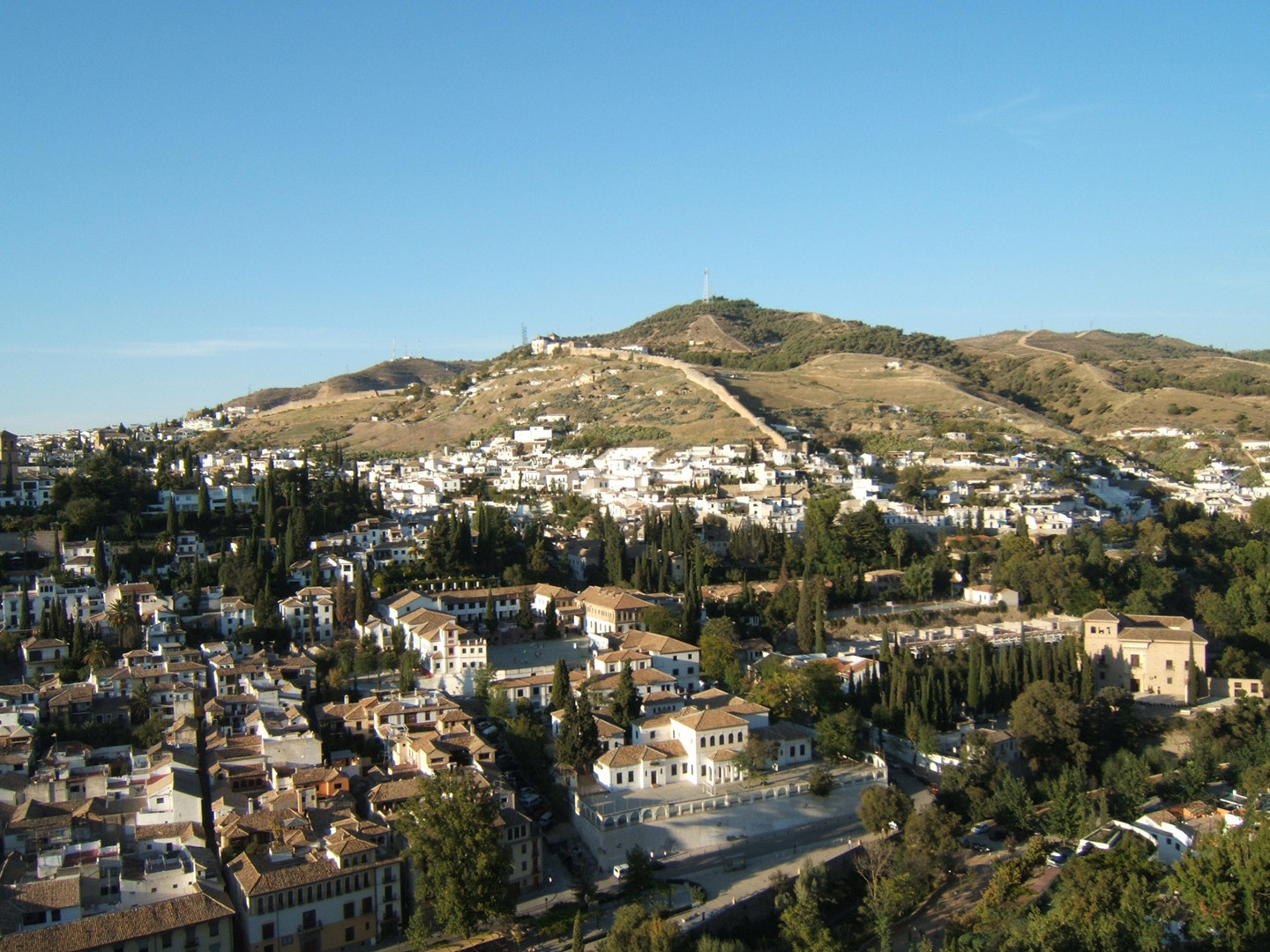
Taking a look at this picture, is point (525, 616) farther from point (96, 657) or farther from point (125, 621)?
point (96, 657)

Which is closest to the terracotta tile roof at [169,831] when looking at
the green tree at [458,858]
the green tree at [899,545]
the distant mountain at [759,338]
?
the green tree at [458,858]

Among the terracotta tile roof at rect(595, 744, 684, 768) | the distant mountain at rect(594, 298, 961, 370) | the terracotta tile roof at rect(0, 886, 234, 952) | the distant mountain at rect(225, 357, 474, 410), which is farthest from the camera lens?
the distant mountain at rect(225, 357, 474, 410)

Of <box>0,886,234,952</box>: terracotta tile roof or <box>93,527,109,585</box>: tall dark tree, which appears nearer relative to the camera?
<box>0,886,234,952</box>: terracotta tile roof

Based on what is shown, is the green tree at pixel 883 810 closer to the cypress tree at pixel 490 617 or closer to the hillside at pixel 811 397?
the cypress tree at pixel 490 617

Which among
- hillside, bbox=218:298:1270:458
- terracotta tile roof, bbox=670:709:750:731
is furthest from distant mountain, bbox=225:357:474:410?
terracotta tile roof, bbox=670:709:750:731

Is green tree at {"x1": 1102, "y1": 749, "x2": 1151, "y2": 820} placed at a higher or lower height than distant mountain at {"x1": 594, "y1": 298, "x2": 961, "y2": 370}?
lower

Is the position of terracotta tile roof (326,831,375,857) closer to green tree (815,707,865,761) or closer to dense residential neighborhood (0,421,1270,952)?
dense residential neighborhood (0,421,1270,952)

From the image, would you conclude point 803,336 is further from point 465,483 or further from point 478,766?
point 478,766
